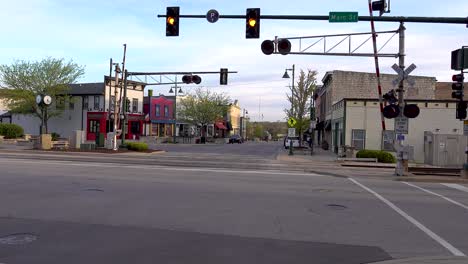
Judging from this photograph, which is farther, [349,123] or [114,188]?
[349,123]

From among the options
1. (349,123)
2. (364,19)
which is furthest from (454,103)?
(364,19)

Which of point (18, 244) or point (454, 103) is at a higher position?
point (454, 103)

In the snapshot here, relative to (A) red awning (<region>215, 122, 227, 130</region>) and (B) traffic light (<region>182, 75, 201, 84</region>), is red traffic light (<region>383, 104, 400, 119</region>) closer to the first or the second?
(B) traffic light (<region>182, 75, 201, 84</region>)

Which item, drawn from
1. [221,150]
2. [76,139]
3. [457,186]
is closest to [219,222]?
[457,186]

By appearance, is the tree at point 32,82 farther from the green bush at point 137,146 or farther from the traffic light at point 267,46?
the traffic light at point 267,46

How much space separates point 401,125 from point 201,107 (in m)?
56.9

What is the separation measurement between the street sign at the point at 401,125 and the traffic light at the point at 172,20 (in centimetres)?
993

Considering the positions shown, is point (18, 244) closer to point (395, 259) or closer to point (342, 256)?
point (342, 256)

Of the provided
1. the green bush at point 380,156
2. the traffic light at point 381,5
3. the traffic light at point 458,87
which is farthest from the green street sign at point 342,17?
the green bush at point 380,156

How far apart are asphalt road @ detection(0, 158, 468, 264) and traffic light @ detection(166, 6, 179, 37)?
5660mm

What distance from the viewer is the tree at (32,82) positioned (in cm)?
5497

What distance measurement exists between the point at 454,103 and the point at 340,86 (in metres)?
15.7

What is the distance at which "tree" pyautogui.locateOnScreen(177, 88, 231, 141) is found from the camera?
76188mm

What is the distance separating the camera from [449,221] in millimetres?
10125
